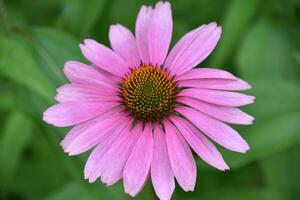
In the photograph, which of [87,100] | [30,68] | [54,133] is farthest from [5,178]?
[87,100]

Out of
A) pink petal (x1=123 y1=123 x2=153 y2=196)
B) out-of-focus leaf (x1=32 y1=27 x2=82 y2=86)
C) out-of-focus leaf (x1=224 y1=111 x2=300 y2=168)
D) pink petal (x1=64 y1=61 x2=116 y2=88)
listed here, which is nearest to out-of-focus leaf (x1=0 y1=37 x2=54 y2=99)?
out-of-focus leaf (x1=32 y1=27 x2=82 y2=86)

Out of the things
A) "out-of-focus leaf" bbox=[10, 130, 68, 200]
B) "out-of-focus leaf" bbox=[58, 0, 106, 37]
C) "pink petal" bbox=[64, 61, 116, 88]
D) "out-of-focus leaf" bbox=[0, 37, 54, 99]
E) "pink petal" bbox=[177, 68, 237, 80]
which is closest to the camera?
"pink petal" bbox=[177, 68, 237, 80]

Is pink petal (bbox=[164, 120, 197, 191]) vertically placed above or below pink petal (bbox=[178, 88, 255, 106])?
below

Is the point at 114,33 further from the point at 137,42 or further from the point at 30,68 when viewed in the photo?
the point at 30,68

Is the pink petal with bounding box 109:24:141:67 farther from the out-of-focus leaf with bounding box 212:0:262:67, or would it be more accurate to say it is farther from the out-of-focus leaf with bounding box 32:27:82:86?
the out-of-focus leaf with bounding box 212:0:262:67

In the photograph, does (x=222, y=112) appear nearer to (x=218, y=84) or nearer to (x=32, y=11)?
(x=218, y=84)

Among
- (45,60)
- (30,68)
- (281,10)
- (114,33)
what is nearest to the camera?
(114,33)

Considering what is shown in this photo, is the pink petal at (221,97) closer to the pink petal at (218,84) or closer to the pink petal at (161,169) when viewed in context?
the pink petal at (218,84)

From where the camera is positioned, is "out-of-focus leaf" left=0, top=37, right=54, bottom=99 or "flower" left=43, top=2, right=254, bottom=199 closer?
"flower" left=43, top=2, right=254, bottom=199
